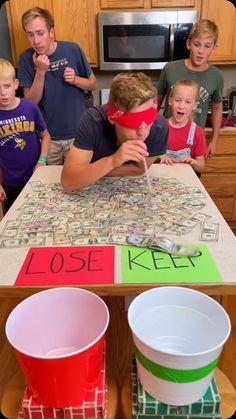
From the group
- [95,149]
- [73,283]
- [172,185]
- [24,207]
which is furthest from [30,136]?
[73,283]

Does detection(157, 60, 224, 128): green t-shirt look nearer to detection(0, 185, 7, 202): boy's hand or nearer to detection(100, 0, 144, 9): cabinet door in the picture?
detection(100, 0, 144, 9): cabinet door

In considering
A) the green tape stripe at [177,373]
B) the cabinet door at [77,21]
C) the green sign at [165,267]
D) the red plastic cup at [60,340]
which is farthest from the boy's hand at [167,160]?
the cabinet door at [77,21]

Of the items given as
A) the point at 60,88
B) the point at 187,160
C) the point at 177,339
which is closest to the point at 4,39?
the point at 60,88

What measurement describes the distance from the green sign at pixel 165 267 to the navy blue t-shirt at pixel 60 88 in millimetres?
1533

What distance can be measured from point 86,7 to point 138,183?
1806 mm

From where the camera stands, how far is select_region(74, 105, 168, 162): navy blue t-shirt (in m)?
1.41

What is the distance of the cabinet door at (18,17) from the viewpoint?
8.50 feet

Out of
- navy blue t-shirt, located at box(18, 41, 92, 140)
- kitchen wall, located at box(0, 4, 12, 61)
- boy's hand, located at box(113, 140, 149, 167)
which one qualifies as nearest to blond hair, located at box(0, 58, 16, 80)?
navy blue t-shirt, located at box(18, 41, 92, 140)

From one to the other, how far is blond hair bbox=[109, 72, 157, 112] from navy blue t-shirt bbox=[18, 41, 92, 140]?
1.07m

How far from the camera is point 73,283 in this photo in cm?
90

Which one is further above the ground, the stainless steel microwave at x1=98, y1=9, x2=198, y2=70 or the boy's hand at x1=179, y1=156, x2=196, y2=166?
the stainless steel microwave at x1=98, y1=9, x2=198, y2=70

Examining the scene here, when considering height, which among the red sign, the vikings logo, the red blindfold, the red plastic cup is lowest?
the red plastic cup

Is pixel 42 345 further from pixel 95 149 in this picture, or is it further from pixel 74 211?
pixel 95 149

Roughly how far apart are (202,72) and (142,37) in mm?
715
